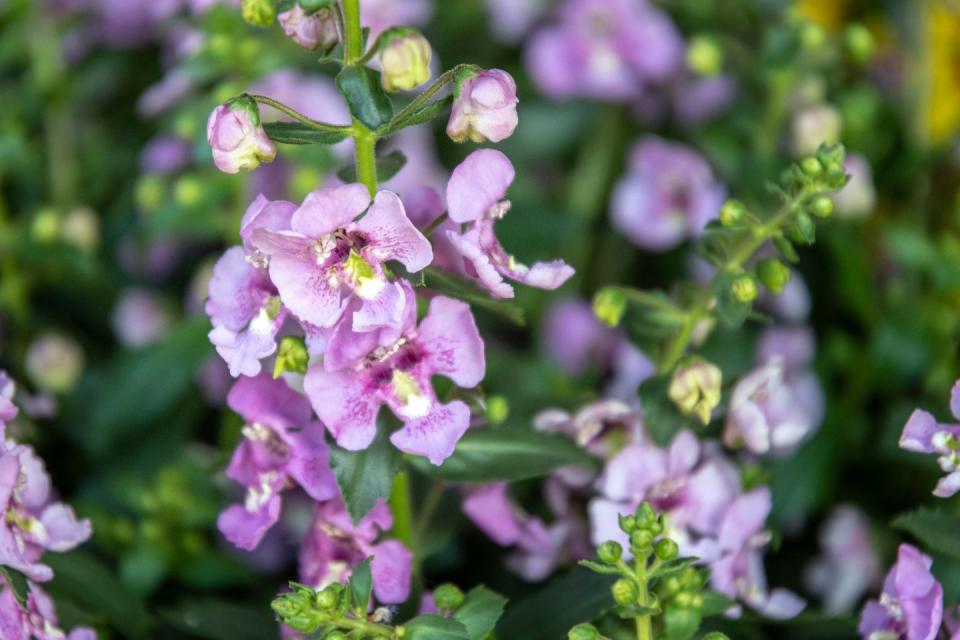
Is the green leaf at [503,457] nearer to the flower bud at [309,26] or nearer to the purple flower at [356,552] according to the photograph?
the purple flower at [356,552]

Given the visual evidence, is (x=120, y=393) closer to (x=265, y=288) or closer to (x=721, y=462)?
(x=265, y=288)

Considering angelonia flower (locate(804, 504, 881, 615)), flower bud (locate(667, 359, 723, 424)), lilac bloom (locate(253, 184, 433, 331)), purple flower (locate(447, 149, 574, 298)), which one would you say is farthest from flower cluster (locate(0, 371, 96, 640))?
angelonia flower (locate(804, 504, 881, 615))

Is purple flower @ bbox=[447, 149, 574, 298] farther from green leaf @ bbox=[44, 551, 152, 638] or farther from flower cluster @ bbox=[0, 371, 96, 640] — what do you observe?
green leaf @ bbox=[44, 551, 152, 638]

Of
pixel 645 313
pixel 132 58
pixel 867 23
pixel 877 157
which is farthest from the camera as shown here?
pixel 867 23

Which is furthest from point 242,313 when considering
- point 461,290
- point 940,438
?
point 940,438

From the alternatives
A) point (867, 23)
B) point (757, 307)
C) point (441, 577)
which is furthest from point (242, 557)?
point (867, 23)

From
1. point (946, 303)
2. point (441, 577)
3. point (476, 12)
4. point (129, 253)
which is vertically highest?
point (476, 12)
